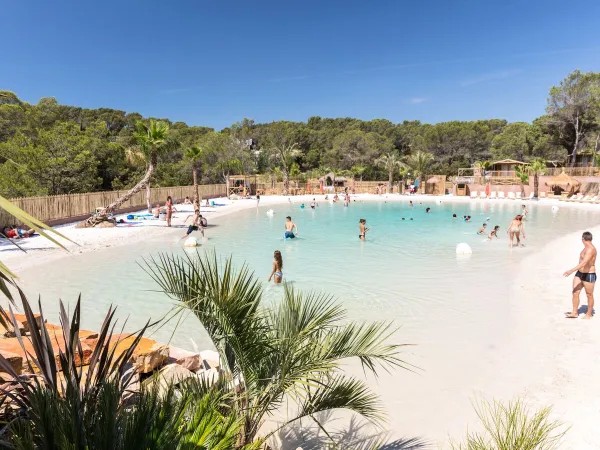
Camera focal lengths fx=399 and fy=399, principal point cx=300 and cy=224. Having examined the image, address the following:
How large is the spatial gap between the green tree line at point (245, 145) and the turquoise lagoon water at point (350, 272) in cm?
592

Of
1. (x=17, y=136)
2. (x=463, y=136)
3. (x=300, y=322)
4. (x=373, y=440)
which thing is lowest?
(x=373, y=440)

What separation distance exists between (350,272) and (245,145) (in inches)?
1675

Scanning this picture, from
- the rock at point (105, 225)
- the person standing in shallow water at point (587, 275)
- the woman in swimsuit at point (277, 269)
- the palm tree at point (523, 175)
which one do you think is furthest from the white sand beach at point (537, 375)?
the palm tree at point (523, 175)

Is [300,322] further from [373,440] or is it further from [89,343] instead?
[89,343]

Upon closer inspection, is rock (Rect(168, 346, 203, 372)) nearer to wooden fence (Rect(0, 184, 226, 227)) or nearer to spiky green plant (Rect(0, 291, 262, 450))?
spiky green plant (Rect(0, 291, 262, 450))

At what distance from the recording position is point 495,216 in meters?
28.7

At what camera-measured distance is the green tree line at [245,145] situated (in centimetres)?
2458

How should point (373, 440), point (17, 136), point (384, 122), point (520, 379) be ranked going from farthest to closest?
point (384, 122) → point (17, 136) → point (520, 379) → point (373, 440)

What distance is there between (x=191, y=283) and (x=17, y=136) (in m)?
27.7

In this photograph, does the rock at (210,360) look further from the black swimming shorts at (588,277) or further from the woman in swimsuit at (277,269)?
the black swimming shorts at (588,277)

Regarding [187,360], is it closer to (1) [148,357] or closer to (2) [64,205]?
(1) [148,357]

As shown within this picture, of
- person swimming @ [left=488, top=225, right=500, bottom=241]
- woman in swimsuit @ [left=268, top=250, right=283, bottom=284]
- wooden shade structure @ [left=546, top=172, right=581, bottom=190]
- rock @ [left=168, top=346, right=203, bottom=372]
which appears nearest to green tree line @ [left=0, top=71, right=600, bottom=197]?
wooden shade structure @ [left=546, top=172, right=581, bottom=190]

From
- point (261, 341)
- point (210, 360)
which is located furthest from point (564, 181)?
point (261, 341)

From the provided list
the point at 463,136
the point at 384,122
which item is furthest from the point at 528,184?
the point at 384,122
